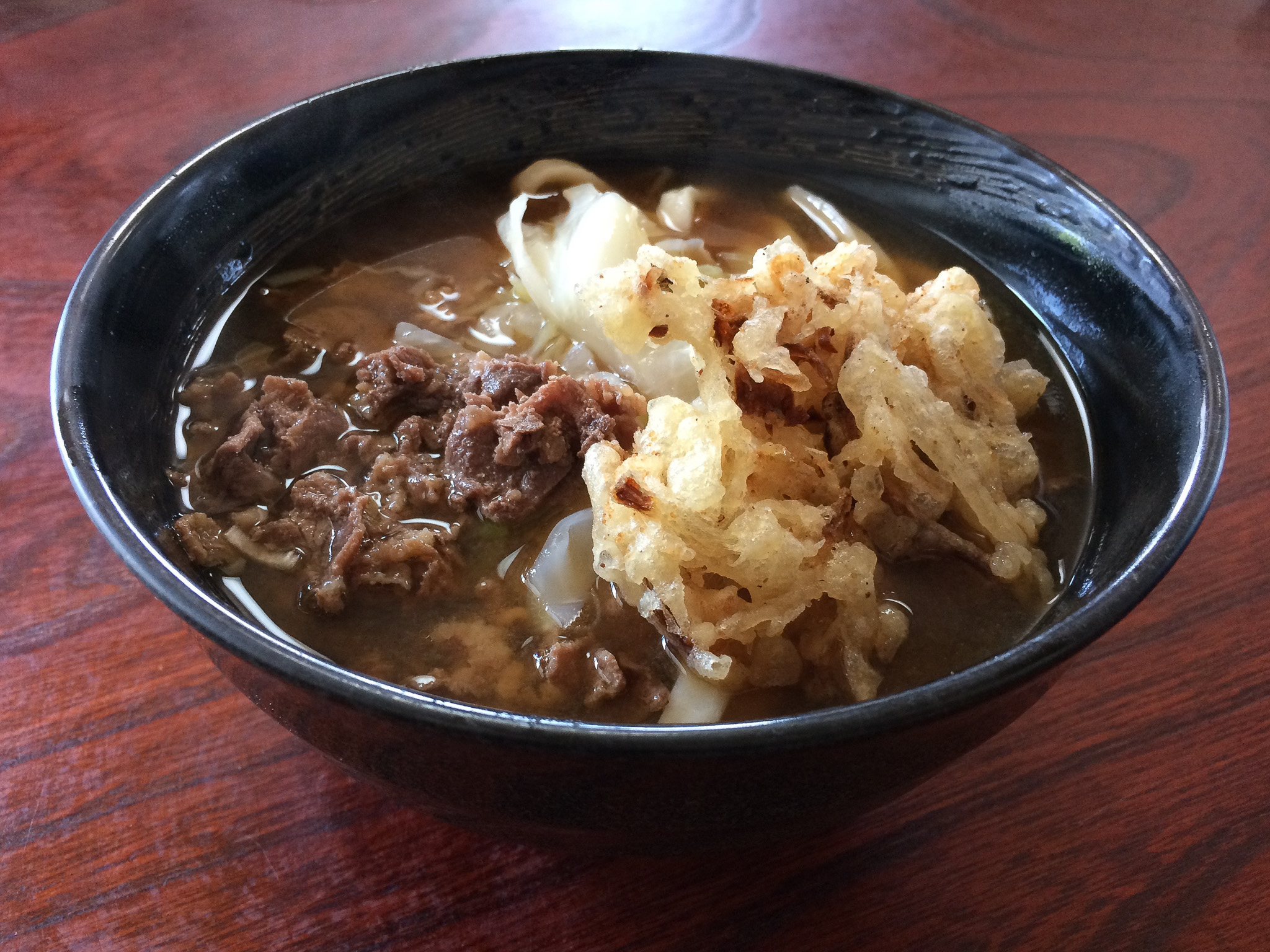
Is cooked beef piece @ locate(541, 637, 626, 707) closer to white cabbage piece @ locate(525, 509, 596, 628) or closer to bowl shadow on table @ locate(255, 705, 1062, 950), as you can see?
white cabbage piece @ locate(525, 509, 596, 628)

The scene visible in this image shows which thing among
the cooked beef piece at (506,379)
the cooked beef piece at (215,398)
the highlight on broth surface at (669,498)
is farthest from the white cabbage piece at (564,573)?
the cooked beef piece at (215,398)

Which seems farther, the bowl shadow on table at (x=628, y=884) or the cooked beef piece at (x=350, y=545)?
the cooked beef piece at (x=350, y=545)

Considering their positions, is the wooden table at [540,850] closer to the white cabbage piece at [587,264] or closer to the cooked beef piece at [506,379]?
the cooked beef piece at [506,379]

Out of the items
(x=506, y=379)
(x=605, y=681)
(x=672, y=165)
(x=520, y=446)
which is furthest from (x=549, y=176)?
(x=605, y=681)

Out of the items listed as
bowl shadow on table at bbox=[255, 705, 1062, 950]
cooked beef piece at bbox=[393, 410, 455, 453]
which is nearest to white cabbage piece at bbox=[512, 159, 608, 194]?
cooked beef piece at bbox=[393, 410, 455, 453]

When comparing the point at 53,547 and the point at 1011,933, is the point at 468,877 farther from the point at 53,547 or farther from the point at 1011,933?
the point at 53,547

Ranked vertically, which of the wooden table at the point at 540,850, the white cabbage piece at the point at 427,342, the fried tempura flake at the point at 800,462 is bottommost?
the wooden table at the point at 540,850
